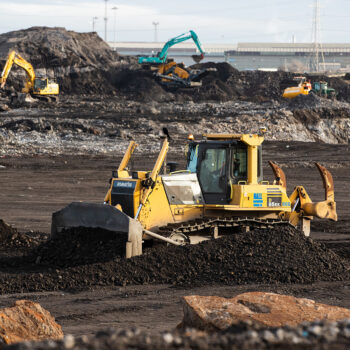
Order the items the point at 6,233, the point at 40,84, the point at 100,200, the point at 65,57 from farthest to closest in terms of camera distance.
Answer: the point at 65,57 < the point at 40,84 < the point at 100,200 < the point at 6,233

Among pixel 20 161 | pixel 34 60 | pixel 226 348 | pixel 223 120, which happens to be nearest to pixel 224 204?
pixel 226 348

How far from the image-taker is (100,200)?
20.1 metres

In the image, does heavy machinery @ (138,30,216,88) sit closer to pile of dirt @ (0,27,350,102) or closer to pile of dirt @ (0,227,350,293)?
pile of dirt @ (0,27,350,102)

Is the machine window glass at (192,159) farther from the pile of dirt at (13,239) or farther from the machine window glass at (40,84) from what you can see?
the machine window glass at (40,84)

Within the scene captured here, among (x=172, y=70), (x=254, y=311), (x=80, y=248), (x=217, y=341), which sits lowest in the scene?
(x=80, y=248)

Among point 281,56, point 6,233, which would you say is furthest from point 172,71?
point 281,56

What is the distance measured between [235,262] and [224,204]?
1.38m

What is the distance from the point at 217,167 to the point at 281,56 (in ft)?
381

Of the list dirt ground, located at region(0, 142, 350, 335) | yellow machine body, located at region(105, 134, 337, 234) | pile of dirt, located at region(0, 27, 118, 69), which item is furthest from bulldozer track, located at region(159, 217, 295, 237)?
pile of dirt, located at region(0, 27, 118, 69)

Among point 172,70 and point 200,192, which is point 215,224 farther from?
point 172,70

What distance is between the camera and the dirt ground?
9.41 meters

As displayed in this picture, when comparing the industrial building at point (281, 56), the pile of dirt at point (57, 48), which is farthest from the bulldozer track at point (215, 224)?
the industrial building at point (281, 56)

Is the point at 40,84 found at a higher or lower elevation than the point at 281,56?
lower

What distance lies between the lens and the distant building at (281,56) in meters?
124
